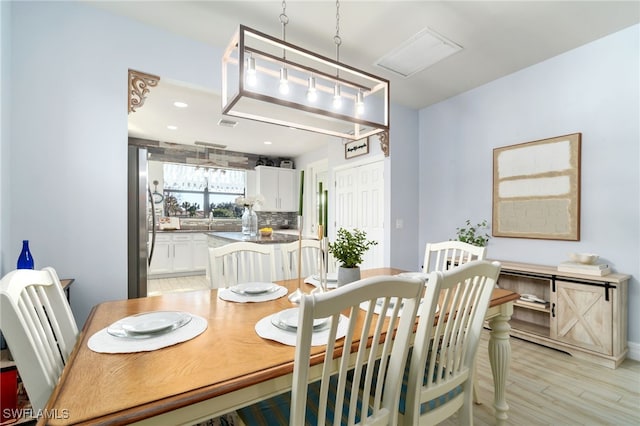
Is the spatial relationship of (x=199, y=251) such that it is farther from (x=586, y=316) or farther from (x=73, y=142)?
(x=586, y=316)

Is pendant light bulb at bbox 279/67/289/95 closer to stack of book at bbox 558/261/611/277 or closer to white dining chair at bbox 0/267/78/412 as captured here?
white dining chair at bbox 0/267/78/412

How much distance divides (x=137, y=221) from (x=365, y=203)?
9.13 ft

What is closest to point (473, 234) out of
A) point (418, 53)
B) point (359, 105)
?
point (418, 53)

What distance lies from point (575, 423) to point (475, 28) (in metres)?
2.76

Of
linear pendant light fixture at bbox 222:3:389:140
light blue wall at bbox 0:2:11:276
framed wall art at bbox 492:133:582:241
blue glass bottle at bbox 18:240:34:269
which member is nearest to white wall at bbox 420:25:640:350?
framed wall art at bbox 492:133:582:241

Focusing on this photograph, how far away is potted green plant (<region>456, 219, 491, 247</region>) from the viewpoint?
3.23 m

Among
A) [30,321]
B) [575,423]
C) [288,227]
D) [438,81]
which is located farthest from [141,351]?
[288,227]

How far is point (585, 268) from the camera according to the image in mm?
2365

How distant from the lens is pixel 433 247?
2.30 m

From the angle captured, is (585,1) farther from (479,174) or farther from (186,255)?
(186,255)

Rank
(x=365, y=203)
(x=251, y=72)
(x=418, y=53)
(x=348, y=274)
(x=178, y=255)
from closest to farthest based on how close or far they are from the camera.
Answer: (x=251, y=72) → (x=348, y=274) → (x=418, y=53) → (x=365, y=203) → (x=178, y=255)

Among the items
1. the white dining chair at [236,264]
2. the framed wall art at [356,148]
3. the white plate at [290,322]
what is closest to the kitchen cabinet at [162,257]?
the framed wall art at [356,148]

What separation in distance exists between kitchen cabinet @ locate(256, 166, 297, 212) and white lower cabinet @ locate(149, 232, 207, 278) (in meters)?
1.48

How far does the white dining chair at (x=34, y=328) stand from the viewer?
0.74 metres
